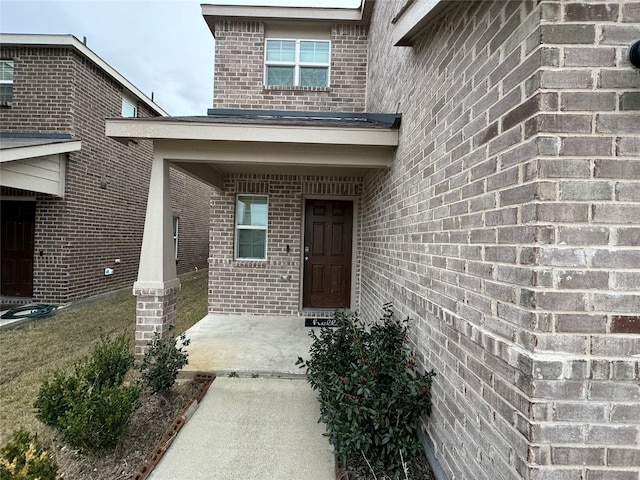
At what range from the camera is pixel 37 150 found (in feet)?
19.1

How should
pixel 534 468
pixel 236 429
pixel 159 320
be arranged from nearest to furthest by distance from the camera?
1. pixel 534 468
2. pixel 236 429
3. pixel 159 320

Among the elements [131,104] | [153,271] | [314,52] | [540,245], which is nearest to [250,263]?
[153,271]

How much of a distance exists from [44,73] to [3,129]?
1.62 metres

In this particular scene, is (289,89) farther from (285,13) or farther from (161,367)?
(161,367)

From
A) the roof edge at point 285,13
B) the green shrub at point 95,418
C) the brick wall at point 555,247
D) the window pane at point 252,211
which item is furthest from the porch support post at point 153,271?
the roof edge at point 285,13

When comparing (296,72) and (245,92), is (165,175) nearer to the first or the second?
(245,92)

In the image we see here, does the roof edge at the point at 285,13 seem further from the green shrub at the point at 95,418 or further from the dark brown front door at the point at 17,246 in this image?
the green shrub at the point at 95,418

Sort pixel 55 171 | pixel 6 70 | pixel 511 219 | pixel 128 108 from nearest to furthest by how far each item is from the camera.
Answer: pixel 511 219, pixel 55 171, pixel 6 70, pixel 128 108

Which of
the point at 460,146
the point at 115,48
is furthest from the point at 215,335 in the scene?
the point at 115,48

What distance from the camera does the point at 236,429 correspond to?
2686 mm

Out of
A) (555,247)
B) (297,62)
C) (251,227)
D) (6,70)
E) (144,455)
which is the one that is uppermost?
(6,70)

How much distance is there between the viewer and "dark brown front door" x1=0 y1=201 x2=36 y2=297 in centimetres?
710

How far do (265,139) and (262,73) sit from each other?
3.53 m

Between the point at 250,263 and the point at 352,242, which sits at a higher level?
the point at 352,242
